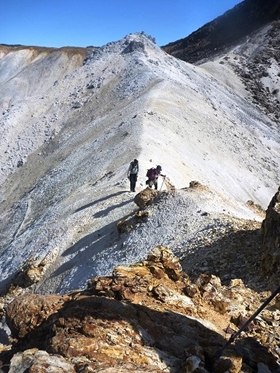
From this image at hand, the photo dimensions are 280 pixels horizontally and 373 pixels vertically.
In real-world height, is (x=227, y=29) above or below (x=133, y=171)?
above

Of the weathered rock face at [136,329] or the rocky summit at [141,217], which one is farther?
the rocky summit at [141,217]

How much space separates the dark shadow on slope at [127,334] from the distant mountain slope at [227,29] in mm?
88738

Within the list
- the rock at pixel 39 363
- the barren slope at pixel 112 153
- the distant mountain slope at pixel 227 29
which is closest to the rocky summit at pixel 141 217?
the rock at pixel 39 363

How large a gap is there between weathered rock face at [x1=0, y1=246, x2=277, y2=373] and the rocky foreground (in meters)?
0.02

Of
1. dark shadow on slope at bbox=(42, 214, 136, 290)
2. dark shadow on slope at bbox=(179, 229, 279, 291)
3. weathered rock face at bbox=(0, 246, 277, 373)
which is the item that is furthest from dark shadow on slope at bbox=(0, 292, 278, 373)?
dark shadow on slope at bbox=(42, 214, 136, 290)

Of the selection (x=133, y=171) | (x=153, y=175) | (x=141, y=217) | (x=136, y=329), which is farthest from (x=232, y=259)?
(x=133, y=171)

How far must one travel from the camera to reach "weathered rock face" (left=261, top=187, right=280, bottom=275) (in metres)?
13.6

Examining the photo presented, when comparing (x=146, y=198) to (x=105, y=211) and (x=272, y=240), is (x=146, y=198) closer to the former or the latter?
(x=105, y=211)

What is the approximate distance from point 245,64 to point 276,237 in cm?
7468

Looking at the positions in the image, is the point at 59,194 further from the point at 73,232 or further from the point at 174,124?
the point at 174,124

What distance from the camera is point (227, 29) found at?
333 feet

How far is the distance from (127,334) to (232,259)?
8218 millimetres

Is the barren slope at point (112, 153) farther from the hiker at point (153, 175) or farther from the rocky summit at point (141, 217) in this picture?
the hiker at point (153, 175)

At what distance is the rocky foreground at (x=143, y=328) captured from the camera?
291 inches
